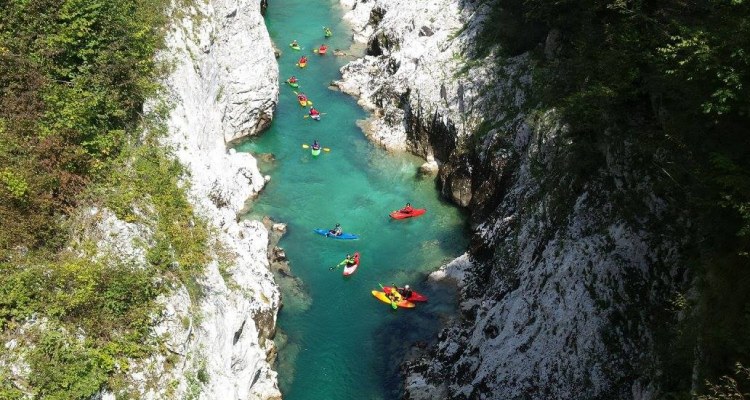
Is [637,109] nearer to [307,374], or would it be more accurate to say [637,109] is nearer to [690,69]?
[690,69]

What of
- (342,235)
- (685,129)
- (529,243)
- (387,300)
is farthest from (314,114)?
(685,129)

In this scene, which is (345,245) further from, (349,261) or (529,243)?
(529,243)

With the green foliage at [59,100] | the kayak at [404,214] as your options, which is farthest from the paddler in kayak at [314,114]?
the green foliage at [59,100]

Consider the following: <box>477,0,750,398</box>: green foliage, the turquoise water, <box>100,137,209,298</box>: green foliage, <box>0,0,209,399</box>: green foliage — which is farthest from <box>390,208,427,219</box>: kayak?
<box>0,0,209,399</box>: green foliage

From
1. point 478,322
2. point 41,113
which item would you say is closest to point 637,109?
point 478,322

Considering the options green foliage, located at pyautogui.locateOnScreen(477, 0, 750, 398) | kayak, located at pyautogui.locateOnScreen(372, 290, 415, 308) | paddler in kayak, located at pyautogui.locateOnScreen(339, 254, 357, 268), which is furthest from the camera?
paddler in kayak, located at pyautogui.locateOnScreen(339, 254, 357, 268)

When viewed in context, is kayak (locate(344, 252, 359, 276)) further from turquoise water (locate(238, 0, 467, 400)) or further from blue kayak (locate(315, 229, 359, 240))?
blue kayak (locate(315, 229, 359, 240))
